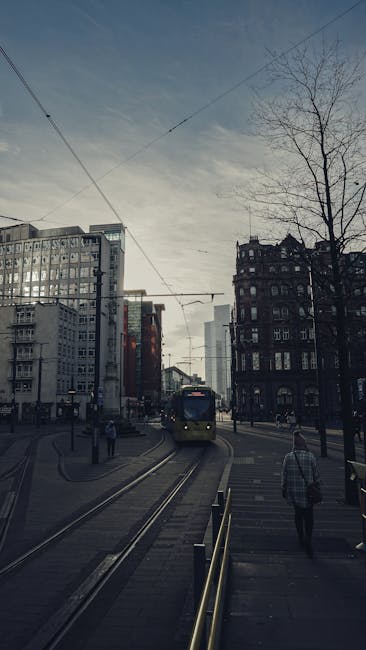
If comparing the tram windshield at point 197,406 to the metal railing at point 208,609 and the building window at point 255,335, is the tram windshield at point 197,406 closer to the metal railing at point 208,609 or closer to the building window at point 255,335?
the metal railing at point 208,609

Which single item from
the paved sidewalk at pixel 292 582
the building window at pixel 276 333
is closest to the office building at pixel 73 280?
the building window at pixel 276 333

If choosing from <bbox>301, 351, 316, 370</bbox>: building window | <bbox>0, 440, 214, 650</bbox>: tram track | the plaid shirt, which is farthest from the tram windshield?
<bbox>301, 351, 316, 370</bbox>: building window

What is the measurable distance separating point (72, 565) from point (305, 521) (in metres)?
3.61

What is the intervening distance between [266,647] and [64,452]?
20393 mm

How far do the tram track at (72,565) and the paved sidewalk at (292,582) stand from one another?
1.74 m

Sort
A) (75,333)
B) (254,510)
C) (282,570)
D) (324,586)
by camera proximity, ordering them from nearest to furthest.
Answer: (324,586) < (282,570) < (254,510) < (75,333)

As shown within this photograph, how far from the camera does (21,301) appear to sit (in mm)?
83000

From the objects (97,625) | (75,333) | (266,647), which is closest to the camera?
(266,647)

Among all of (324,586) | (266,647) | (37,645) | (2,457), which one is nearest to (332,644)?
(266,647)

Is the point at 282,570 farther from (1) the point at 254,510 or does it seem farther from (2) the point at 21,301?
(2) the point at 21,301

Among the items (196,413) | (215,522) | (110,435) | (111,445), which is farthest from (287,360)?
(215,522)

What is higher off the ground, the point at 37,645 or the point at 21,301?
the point at 21,301

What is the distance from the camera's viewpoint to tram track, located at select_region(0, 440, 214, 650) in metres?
4.74

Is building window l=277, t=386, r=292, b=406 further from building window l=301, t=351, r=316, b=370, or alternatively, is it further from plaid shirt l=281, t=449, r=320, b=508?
plaid shirt l=281, t=449, r=320, b=508
